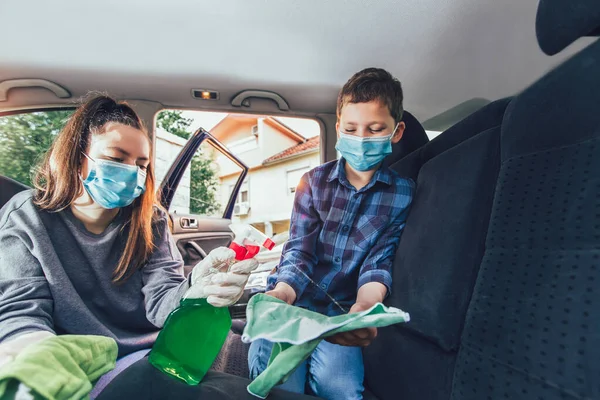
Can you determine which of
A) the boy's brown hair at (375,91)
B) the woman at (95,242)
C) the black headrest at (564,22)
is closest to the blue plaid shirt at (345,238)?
the boy's brown hair at (375,91)

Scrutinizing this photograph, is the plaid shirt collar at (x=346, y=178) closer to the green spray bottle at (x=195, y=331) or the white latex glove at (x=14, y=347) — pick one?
the green spray bottle at (x=195, y=331)

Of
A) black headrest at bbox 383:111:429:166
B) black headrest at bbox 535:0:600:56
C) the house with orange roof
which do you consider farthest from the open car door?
the house with orange roof

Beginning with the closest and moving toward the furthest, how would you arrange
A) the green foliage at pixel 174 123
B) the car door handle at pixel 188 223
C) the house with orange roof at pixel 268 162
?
the green foliage at pixel 174 123
the car door handle at pixel 188 223
the house with orange roof at pixel 268 162

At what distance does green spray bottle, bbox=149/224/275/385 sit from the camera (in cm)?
100

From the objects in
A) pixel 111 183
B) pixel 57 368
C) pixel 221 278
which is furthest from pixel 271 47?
pixel 57 368

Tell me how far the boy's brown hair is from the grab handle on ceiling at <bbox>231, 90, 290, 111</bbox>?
0.88 meters

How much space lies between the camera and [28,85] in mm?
1875

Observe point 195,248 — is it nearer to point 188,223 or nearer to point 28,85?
point 188,223

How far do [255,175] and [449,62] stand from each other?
7.76 m

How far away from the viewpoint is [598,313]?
572 millimetres

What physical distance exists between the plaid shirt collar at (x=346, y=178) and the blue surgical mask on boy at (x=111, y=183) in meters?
0.71

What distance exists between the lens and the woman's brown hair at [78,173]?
1.24 metres

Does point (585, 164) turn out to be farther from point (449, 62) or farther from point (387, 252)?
point (449, 62)

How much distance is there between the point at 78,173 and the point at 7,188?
831 millimetres
